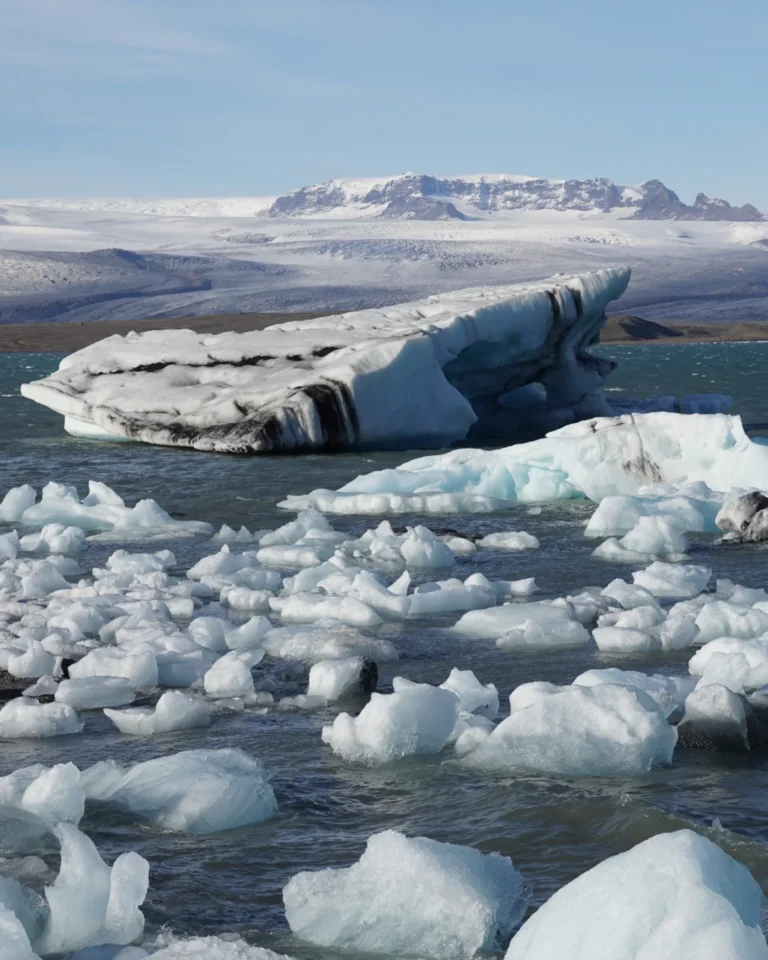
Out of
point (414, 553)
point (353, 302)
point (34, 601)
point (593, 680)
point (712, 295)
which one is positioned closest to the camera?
point (593, 680)

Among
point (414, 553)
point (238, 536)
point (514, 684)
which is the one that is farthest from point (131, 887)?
point (238, 536)

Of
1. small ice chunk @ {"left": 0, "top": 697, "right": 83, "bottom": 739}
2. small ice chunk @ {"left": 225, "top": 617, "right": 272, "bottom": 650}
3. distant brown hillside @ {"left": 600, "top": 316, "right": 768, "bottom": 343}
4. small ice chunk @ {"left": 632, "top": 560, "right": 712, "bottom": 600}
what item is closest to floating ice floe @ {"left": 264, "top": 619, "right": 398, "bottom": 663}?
small ice chunk @ {"left": 225, "top": 617, "right": 272, "bottom": 650}

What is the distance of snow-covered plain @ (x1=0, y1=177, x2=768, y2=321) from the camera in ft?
449

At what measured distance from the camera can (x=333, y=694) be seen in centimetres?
537

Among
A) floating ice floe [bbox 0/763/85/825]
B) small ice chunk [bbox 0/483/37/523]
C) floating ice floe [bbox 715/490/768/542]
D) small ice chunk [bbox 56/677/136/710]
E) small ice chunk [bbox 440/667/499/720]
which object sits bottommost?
small ice chunk [bbox 0/483/37/523]

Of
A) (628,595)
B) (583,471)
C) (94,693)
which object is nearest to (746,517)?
(583,471)

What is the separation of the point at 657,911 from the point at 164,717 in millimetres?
2800

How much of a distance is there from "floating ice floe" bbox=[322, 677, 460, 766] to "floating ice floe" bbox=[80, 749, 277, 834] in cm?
46

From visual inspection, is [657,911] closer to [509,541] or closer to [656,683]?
[656,683]

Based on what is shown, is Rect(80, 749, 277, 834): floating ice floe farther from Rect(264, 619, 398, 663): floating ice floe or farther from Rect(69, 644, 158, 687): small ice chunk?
Rect(264, 619, 398, 663): floating ice floe

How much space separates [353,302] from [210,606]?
128222mm

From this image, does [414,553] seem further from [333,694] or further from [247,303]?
[247,303]

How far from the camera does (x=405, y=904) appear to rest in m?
3.10

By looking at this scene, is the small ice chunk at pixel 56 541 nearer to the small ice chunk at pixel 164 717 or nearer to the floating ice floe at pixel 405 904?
the small ice chunk at pixel 164 717
